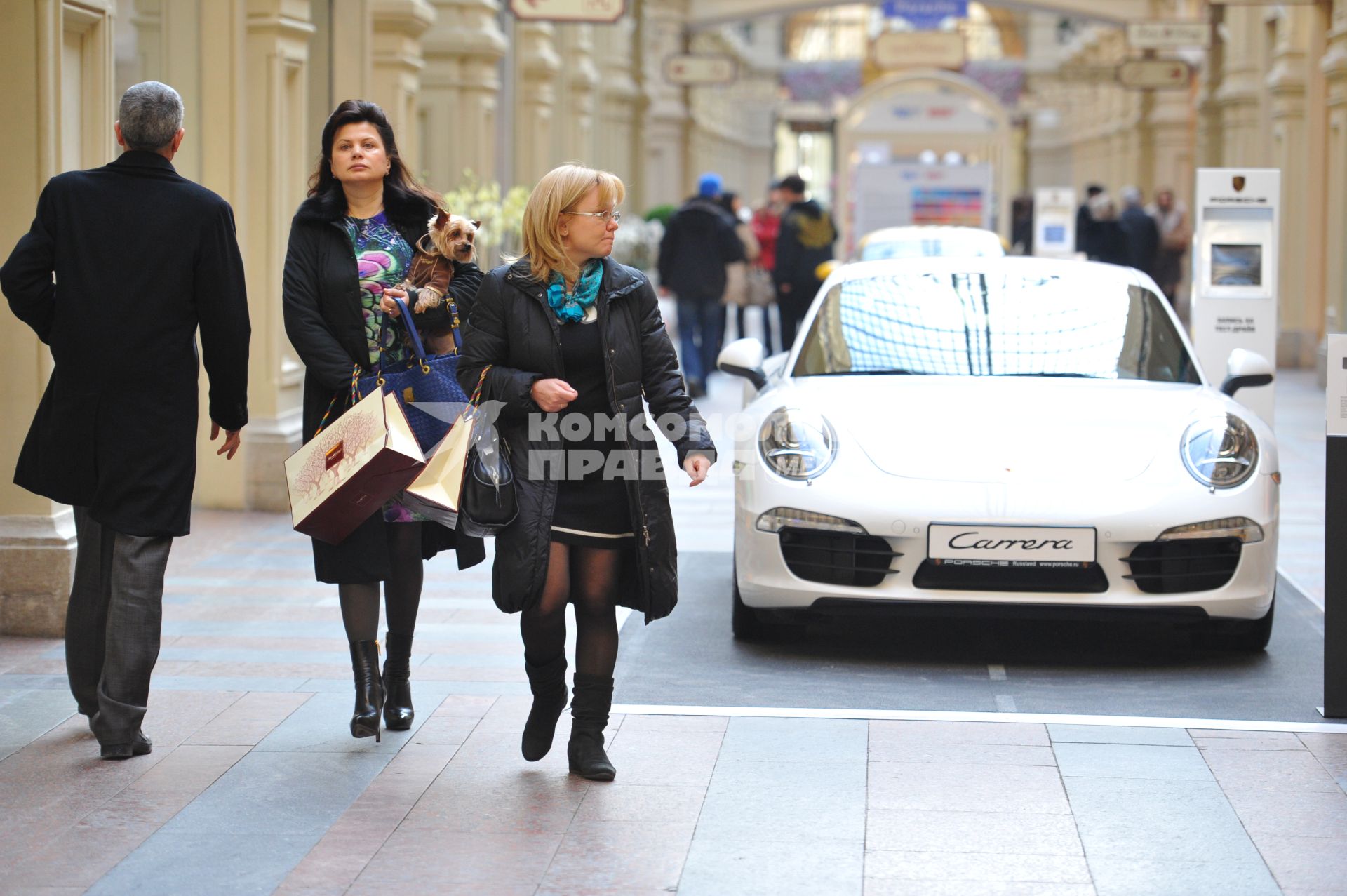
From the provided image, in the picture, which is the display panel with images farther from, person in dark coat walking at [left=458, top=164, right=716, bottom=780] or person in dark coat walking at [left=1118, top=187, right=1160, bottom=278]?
person in dark coat walking at [left=1118, top=187, right=1160, bottom=278]

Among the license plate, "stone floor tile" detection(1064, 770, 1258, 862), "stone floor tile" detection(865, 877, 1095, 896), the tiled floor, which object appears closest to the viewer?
"stone floor tile" detection(865, 877, 1095, 896)

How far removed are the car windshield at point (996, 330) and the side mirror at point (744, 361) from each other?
0.51ft

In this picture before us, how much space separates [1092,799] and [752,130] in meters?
67.1

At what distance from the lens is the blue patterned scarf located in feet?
15.4

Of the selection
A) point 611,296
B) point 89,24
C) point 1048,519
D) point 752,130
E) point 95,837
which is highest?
point 752,130

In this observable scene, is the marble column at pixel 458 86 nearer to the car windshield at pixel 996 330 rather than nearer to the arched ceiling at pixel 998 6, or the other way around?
the car windshield at pixel 996 330

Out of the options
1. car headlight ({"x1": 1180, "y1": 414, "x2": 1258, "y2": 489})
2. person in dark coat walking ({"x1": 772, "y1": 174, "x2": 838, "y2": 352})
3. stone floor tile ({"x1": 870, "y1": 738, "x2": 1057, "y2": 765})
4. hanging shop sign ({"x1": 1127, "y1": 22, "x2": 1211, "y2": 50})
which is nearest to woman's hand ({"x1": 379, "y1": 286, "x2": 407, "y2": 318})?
stone floor tile ({"x1": 870, "y1": 738, "x2": 1057, "y2": 765})

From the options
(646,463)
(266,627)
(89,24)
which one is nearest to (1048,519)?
(646,463)

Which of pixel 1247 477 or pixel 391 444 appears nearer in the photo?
pixel 391 444

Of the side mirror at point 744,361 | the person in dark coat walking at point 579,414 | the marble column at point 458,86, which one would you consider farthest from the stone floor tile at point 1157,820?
the marble column at point 458,86

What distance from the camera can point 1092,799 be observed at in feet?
15.4

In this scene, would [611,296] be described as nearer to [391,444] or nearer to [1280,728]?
[391,444]

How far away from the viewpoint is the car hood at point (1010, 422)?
616 cm

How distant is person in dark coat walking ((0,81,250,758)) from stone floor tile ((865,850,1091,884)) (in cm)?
215
